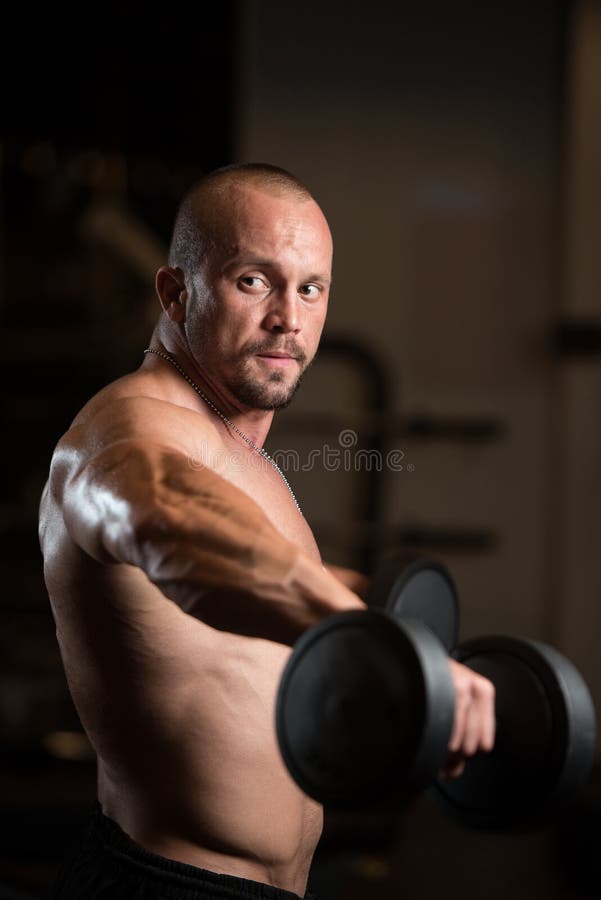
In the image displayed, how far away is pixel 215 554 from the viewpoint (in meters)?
0.76

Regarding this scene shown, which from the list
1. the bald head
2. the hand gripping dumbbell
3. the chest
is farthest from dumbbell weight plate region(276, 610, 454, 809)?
the bald head

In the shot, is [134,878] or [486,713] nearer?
[486,713]

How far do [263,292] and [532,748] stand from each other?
19.5 inches

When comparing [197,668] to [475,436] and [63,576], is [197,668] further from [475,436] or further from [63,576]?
[475,436]

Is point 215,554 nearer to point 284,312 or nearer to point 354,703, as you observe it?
point 354,703

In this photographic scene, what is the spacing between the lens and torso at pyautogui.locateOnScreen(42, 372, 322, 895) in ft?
3.31

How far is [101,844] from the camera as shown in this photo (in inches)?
44.5

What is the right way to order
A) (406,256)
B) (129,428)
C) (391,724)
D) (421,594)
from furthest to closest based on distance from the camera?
1. (406,256)
2. (421,594)
3. (129,428)
4. (391,724)

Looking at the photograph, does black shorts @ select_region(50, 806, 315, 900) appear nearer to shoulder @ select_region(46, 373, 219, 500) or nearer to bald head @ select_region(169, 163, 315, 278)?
shoulder @ select_region(46, 373, 219, 500)

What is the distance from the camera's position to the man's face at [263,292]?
100cm

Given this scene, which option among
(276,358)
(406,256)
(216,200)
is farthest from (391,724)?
(406,256)

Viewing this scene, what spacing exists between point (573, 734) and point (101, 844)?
0.58m

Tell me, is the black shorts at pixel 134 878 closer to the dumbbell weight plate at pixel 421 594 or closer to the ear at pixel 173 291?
the dumbbell weight plate at pixel 421 594

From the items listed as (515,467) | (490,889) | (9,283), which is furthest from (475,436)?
(9,283)
